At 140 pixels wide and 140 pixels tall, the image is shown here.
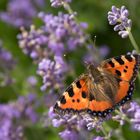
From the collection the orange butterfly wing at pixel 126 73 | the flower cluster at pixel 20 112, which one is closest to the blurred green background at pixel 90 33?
the flower cluster at pixel 20 112

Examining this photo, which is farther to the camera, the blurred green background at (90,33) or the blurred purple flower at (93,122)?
the blurred green background at (90,33)

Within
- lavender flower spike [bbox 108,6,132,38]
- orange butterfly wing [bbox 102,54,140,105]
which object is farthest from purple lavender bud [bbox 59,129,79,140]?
lavender flower spike [bbox 108,6,132,38]

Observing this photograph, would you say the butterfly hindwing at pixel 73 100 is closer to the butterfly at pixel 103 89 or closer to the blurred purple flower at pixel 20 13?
the butterfly at pixel 103 89

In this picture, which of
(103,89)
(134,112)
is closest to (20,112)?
(103,89)

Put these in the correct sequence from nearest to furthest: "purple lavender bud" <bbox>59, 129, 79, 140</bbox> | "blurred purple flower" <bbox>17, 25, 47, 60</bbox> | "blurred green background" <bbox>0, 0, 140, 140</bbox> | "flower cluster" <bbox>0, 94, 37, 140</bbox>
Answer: "purple lavender bud" <bbox>59, 129, 79, 140</bbox> → "blurred purple flower" <bbox>17, 25, 47, 60</bbox> → "flower cluster" <bbox>0, 94, 37, 140</bbox> → "blurred green background" <bbox>0, 0, 140, 140</bbox>

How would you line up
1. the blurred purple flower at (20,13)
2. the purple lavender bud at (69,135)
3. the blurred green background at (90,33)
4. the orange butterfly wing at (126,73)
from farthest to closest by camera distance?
the blurred purple flower at (20,13) → the blurred green background at (90,33) → the purple lavender bud at (69,135) → the orange butterfly wing at (126,73)

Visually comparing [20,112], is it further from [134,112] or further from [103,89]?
[134,112]

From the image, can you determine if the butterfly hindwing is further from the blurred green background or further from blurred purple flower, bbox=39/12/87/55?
the blurred green background
